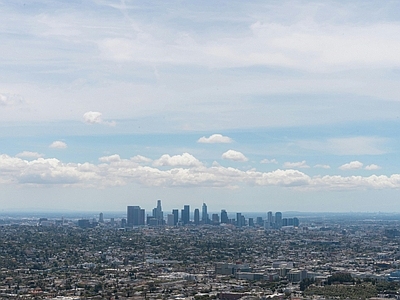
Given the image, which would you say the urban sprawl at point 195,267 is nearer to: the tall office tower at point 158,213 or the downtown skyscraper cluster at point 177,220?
the downtown skyscraper cluster at point 177,220

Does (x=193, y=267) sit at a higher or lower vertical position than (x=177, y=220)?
lower

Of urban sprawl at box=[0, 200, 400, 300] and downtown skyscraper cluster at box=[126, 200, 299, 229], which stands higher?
downtown skyscraper cluster at box=[126, 200, 299, 229]

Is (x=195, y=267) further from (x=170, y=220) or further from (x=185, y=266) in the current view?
(x=170, y=220)

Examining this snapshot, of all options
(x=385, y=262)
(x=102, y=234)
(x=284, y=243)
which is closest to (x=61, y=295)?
(x=385, y=262)

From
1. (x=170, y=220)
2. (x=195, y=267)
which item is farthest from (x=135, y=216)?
(x=195, y=267)

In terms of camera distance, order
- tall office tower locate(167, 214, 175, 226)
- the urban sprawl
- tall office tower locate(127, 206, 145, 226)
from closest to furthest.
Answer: the urban sprawl < tall office tower locate(127, 206, 145, 226) < tall office tower locate(167, 214, 175, 226)

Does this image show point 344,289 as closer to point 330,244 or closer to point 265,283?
point 265,283

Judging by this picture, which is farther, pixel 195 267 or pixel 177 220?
pixel 177 220

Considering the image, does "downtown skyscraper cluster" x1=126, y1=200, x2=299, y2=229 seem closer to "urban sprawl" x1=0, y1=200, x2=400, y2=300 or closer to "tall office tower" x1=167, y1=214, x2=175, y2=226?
"tall office tower" x1=167, y1=214, x2=175, y2=226

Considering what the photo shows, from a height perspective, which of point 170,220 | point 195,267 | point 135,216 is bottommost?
point 195,267

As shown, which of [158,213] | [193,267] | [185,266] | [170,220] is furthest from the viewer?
[158,213]

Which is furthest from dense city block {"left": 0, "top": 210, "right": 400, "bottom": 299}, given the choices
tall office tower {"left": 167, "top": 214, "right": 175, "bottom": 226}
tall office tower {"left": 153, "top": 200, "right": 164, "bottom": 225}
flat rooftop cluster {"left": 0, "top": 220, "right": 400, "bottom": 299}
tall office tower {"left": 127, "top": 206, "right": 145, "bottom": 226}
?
tall office tower {"left": 153, "top": 200, "right": 164, "bottom": 225}
